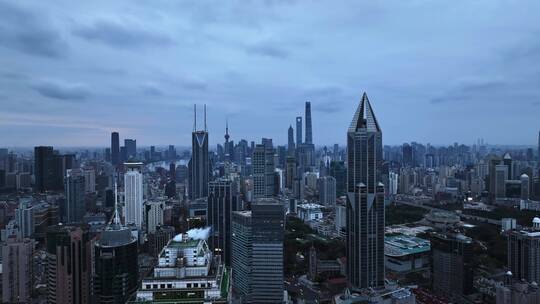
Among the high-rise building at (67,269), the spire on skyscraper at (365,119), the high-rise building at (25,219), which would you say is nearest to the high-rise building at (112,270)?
the high-rise building at (67,269)

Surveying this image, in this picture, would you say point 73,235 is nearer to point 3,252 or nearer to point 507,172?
point 3,252

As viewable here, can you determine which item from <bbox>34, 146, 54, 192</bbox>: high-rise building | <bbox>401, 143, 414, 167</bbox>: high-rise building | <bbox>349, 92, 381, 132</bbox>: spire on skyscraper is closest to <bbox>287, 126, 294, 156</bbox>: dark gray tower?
<bbox>401, 143, 414, 167</bbox>: high-rise building

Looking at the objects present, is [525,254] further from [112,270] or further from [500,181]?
[500,181]

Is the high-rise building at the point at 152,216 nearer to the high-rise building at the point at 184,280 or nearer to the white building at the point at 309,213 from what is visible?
the white building at the point at 309,213

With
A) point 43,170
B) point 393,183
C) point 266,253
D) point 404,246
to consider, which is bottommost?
point 404,246

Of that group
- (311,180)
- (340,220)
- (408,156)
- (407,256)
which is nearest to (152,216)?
(340,220)

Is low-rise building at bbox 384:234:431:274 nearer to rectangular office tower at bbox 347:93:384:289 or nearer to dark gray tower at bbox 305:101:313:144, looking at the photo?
rectangular office tower at bbox 347:93:384:289
